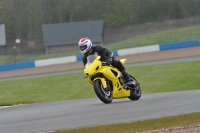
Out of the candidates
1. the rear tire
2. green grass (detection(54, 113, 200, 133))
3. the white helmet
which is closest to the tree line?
the rear tire

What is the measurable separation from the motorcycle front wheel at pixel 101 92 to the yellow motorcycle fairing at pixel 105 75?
0.09m

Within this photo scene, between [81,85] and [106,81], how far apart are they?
14.9 metres

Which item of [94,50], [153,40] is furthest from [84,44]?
[153,40]

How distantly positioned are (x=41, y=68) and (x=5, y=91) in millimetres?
16102

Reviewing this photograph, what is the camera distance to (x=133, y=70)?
30.9m

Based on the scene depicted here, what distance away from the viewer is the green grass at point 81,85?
2339 centimetres

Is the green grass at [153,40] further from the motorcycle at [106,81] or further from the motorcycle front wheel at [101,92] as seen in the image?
the motorcycle front wheel at [101,92]

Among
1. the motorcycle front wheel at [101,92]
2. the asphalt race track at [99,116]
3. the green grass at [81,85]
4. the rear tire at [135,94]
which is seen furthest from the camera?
the green grass at [81,85]

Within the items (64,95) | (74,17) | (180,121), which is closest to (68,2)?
(74,17)

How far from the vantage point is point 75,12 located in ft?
225

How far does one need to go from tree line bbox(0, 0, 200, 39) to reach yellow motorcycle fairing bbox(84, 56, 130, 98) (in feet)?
162

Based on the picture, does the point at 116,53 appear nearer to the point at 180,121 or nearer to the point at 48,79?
the point at 48,79

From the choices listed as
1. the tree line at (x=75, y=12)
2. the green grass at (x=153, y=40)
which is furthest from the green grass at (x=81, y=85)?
the tree line at (x=75, y=12)

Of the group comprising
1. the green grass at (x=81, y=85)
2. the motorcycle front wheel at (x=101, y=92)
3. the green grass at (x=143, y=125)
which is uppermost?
the green grass at (x=143, y=125)
